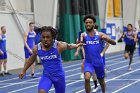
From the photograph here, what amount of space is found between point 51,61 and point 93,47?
2.35 metres

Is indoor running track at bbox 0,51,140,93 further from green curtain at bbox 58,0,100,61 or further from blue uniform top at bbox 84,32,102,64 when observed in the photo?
green curtain at bbox 58,0,100,61

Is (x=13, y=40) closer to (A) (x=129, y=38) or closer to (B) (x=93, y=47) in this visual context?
(A) (x=129, y=38)

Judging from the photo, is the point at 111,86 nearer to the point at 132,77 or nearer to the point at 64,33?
the point at 132,77

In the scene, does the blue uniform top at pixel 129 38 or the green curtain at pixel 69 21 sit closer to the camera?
the blue uniform top at pixel 129 38

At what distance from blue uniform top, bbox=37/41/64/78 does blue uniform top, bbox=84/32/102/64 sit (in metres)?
2.20

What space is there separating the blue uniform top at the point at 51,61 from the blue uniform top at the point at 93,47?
2196 millimetres

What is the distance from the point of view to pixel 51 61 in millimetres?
7199

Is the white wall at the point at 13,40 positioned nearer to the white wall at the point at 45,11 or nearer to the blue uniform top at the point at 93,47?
the white wall at the point at 45,11

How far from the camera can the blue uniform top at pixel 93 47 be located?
933 cm

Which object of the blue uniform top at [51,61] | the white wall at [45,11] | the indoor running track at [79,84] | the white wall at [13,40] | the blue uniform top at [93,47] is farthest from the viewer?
the white wall at [45,11]

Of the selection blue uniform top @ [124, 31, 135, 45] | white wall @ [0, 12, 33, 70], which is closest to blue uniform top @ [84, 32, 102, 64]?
blue uniform top @ [124, 31, 135, 45]

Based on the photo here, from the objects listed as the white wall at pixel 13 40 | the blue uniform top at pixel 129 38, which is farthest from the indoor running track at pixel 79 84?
the white wall at pixel 13 40

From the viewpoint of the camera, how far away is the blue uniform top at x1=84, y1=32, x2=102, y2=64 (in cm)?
933

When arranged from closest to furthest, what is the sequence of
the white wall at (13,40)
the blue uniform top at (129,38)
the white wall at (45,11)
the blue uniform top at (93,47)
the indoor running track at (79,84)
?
the blue uniform top at (93,47) < the indoor running track at (79,84) < the blue uniform top at (129,38) < the white wall at (13,40) < the white wall at (45,11)
